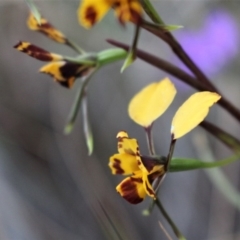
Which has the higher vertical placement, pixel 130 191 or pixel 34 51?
pixel 34 51

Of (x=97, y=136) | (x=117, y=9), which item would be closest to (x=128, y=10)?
(x=117, y=9)

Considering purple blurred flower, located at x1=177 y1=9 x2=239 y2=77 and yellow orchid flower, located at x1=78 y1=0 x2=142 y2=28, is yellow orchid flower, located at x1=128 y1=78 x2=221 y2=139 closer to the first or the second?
yellow orchid flower, located at x1=78 y1=0 x2=142 y2=28

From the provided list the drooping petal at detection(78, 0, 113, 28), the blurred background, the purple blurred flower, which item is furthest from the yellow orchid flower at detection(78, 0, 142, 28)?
the purple blurred flower

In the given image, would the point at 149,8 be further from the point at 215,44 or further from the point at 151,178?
the point at 215,44

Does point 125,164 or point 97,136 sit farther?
point 97,136

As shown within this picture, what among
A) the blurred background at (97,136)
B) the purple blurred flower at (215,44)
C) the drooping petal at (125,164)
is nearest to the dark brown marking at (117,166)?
the drooping petal at (125,164)

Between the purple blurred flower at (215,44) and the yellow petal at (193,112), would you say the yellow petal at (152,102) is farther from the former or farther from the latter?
the purple blurred flower at (215,44)

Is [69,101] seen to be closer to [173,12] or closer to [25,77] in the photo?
[25,77]
